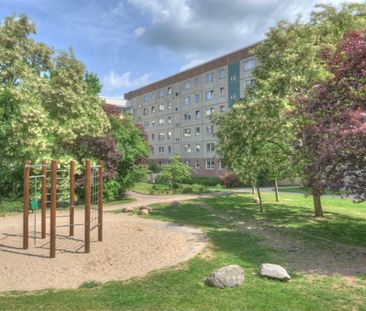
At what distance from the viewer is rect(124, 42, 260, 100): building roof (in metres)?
46.7

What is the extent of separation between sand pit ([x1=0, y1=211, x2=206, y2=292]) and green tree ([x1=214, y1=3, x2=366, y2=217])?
4.76 m

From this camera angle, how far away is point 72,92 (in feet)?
75.6

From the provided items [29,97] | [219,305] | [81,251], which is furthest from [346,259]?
[29,97]

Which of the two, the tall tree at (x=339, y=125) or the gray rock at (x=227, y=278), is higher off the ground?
the tall tree at (x=339, y=125)

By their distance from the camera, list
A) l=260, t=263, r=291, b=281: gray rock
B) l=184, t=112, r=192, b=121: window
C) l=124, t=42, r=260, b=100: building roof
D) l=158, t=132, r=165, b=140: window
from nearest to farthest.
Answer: l=260, t=263, r=291, b=281: gray rock < l=124, t=42, r=260, b=100: building roof < l=184, t=112, r=192, b=121: window < l=158, t=132, r=165, b=140: window

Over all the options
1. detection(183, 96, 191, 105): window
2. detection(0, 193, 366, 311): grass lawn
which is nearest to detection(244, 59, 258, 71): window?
detection(183, 96, 191, 105): window

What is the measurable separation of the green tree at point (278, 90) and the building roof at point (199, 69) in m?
21.4

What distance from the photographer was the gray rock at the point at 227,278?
7.63m

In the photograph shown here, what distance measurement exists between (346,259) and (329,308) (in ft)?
13.3

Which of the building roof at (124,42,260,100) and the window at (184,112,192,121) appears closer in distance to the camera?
the building roof at (124,42,260,100)

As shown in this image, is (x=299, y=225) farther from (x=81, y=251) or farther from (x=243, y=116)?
(x=81, y=251)

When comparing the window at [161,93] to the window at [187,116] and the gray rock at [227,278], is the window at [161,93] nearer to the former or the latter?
the window at [187,116]

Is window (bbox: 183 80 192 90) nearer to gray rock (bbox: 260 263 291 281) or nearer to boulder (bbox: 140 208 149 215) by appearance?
boulder (bbox: 140 208 149 215)

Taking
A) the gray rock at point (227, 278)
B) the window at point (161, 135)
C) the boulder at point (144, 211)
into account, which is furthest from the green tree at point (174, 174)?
the window at point (161, 135)
